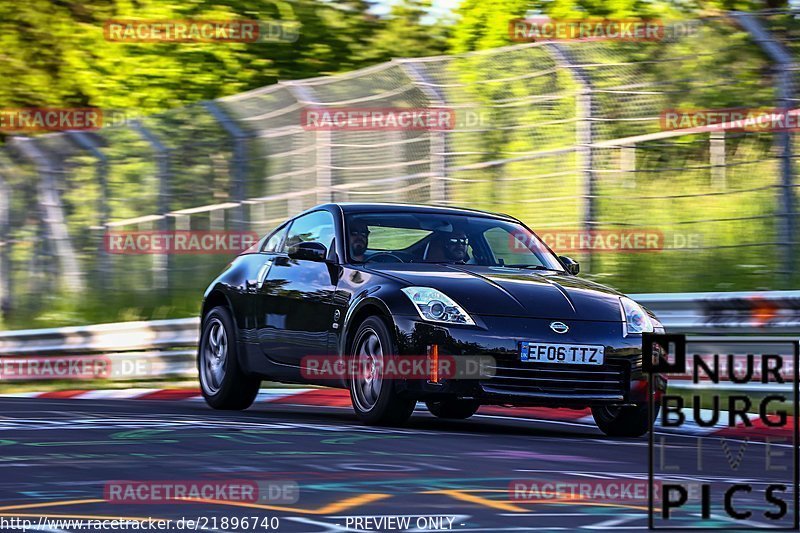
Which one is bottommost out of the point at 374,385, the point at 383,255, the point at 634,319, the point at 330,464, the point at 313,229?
the point at 330,464

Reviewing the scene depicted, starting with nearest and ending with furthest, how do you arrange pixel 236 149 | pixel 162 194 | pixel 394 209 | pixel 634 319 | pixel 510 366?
pixel 510 366 < pixel 634 319 < pixel 394 209 < pixel 236 149 < pixel 162 194

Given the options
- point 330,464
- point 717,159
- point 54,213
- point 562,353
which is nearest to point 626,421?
point 562,353

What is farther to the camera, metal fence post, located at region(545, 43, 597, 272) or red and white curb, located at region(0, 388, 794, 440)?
metal fence post, located at region(545, 43, 597, 272)

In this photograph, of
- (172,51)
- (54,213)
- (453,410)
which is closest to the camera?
(453,410)

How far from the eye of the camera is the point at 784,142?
12383 mm

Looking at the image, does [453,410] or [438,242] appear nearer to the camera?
[438,242]

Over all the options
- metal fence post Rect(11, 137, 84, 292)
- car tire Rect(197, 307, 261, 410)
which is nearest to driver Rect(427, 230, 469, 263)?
car tire Rect(197, 307, 261, 410)

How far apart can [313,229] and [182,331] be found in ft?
15.5

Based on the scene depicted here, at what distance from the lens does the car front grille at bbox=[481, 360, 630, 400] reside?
9297 mm

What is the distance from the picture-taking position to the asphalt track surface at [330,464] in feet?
20.0

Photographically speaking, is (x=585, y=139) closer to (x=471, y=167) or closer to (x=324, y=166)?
(x=471, y=167)

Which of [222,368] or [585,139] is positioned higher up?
[585,139]

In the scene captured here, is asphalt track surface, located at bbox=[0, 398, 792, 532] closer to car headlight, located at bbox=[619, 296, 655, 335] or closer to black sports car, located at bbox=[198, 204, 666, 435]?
black sports car, located at bbox=[198, 204, 666, 435]

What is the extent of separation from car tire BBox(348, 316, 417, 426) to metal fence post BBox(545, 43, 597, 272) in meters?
4.64
